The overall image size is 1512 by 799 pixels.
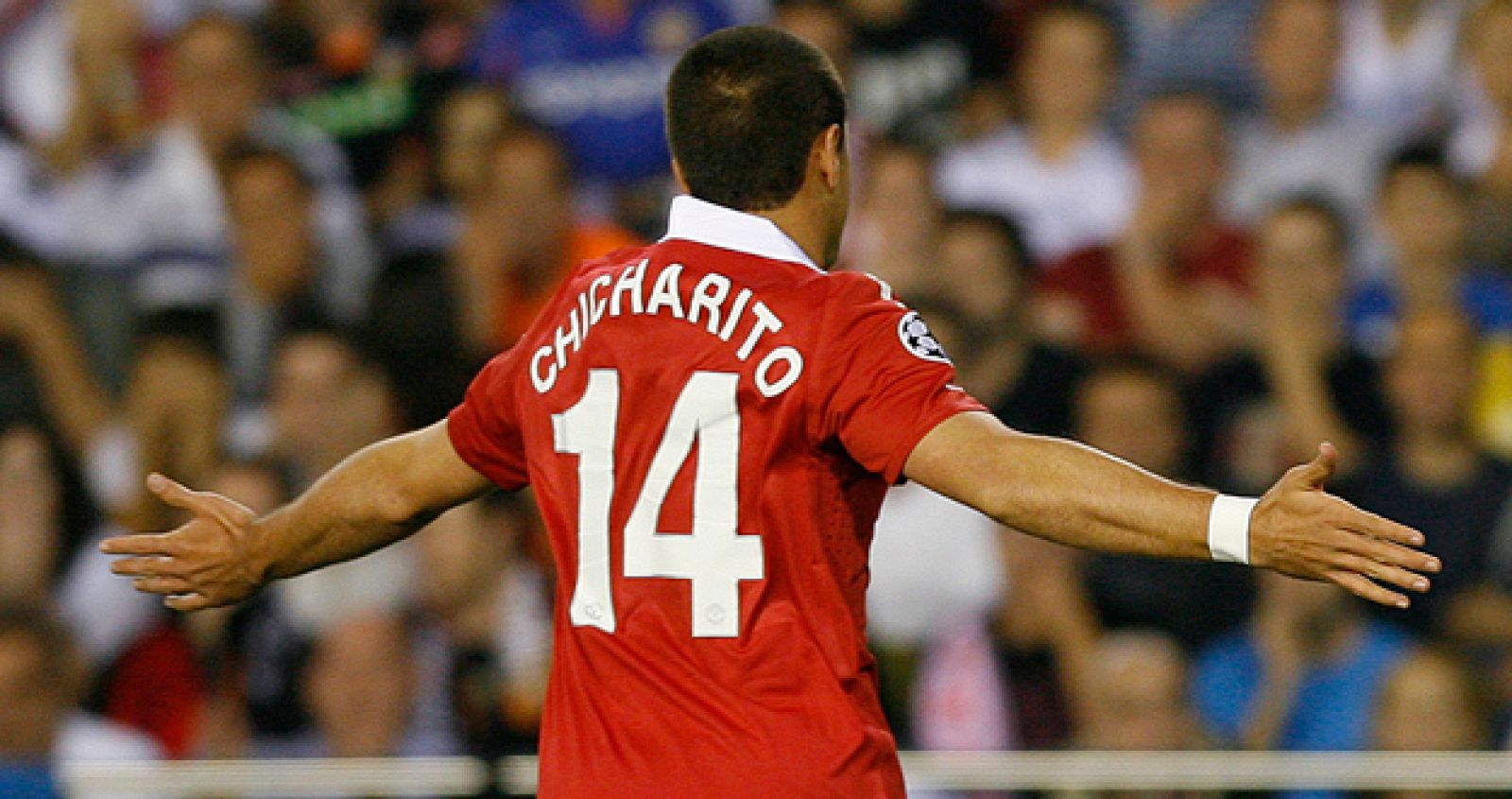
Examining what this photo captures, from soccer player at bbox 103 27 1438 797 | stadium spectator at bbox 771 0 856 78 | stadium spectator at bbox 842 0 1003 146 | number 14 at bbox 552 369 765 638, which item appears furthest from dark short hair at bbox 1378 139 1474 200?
number 14 at bbox 552 369 765 638

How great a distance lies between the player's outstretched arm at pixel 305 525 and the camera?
12.1ft

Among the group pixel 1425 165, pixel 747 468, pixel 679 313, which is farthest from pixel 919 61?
pixel 747 468

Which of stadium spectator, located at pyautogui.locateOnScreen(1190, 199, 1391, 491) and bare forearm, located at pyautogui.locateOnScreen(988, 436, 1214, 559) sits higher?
bare forearm, located at pyautogui.locateOnScreen(988, 436, 1214, 559)

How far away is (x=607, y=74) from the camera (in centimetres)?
796

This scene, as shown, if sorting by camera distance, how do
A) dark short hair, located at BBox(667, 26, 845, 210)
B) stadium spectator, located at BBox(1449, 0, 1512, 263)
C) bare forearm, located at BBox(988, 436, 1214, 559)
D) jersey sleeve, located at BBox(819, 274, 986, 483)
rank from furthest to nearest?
stadium spectator, located at BBox(1449, 0, 1512, 263) < dark short hair, located at BBox(667, 26, 845, 210) < jersey sleeve, located at BBox(819, 274, 986, 483) < bare forearm, located at BBox(988, 436, 1214, 559)

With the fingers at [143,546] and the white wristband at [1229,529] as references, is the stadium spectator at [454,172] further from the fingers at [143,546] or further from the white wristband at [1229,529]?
the white wristband at [1229,529]

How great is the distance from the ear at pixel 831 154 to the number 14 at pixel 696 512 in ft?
1.26

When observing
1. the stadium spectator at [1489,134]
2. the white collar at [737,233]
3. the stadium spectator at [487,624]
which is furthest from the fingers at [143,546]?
the stadium spectator at [1489,134]

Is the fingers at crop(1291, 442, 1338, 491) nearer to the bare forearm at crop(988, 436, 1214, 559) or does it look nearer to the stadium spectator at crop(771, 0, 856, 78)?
the bare forearm at crop(988, 436, 1214, 559)

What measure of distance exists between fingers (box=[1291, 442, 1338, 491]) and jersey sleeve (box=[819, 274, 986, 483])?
0.47 m

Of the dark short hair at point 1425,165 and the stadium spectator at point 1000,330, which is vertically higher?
the dark short hair at point 1425,165

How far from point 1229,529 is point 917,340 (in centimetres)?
53

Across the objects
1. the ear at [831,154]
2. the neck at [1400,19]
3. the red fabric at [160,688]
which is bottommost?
the red fabric at [160,688]

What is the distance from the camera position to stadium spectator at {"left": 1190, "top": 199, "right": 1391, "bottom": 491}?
A: 6496 millimetres
